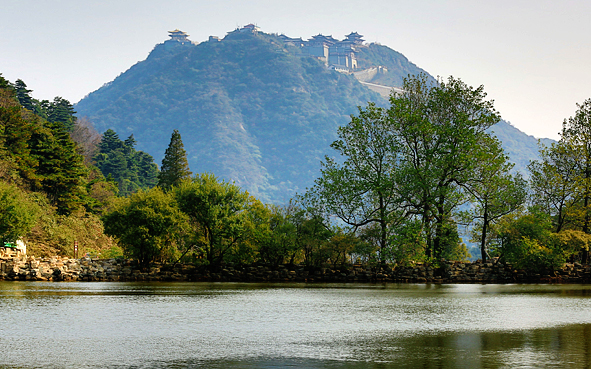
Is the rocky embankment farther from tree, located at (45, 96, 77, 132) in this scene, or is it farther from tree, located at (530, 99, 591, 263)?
tree, located at (45, 96, 77, 132)

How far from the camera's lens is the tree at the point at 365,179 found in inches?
1699

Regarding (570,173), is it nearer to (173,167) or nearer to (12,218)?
(12,218)

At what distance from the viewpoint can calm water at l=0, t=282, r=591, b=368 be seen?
10.8m

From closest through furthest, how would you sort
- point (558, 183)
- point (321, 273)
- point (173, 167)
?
1. point (321, 273)
2. point (558, 183)
3. point (173, 167)

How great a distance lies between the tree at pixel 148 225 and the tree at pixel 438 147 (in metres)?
17.0

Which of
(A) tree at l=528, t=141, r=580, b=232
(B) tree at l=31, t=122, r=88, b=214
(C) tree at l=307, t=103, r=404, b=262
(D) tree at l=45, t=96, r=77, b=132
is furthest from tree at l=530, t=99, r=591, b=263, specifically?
(D) tree at l=45, t=96, r=77, b=132

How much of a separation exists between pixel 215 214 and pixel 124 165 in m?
70.8

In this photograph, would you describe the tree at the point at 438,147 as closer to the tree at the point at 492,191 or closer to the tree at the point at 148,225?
the tree at the point at 492,191

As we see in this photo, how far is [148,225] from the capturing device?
144 feet

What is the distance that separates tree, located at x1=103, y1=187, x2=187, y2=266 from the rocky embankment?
1.35 meters

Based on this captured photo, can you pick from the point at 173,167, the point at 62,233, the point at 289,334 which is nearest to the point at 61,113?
the point at 173,167

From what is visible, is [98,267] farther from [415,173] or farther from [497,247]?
[497,247]

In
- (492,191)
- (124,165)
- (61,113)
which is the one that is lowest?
(492,191)

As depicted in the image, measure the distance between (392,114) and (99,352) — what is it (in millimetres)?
35119
